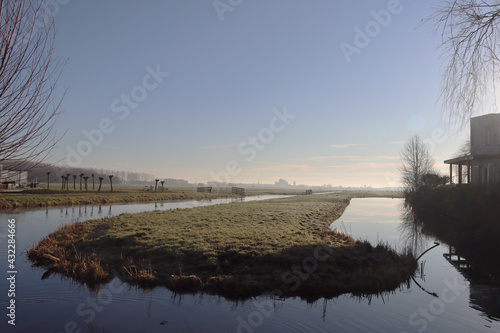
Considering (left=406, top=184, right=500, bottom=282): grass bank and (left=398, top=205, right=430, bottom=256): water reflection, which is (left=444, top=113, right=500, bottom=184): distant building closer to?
(left=406, top=184, right=500, bottom=282): grass bank

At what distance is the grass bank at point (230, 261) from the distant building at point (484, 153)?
21.5 m

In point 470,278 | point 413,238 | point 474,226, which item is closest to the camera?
point 470,278

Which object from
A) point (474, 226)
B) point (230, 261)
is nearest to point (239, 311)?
point (230, 261)

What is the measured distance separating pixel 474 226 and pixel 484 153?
34.2 ft

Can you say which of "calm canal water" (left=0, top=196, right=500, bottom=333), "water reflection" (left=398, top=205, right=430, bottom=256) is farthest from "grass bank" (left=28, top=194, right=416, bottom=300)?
"water reflection" (left=398, top=205, right=430, bottom=256)

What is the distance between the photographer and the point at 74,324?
677 centimetres

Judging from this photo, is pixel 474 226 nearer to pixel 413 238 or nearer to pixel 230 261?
pixel 413 238

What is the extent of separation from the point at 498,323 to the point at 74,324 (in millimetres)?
9904

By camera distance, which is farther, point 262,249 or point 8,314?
point 262,249

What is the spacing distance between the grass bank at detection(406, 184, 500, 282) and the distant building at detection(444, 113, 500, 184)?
12.9 ft

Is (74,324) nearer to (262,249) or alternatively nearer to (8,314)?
(8,314)

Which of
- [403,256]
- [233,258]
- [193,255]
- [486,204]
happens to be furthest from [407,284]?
[486,204]

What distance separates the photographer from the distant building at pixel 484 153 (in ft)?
89.8

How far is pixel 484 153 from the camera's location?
89.7 ft
